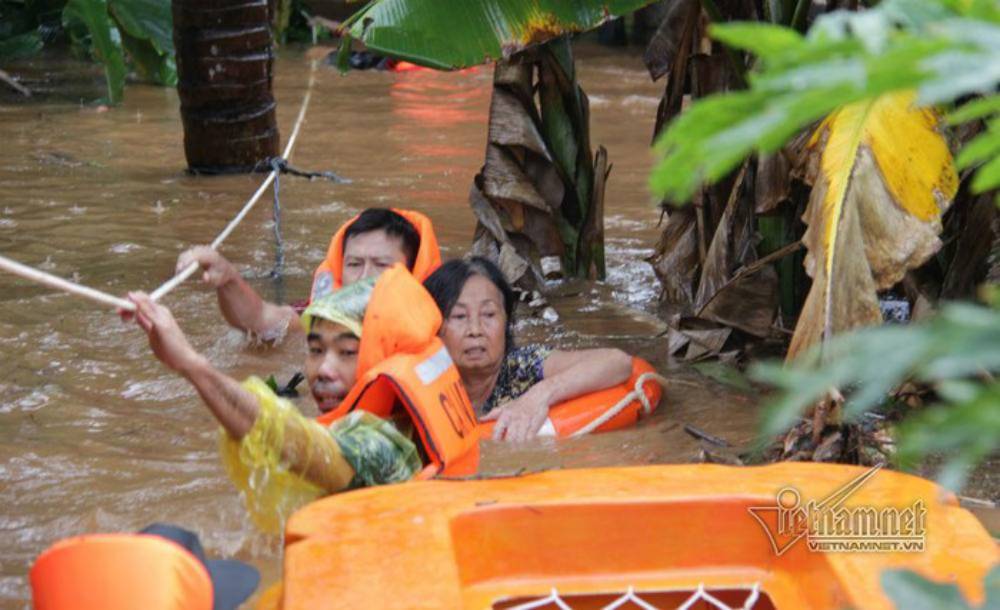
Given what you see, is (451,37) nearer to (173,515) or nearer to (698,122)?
(173,515)

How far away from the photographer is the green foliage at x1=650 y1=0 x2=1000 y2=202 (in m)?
0.93

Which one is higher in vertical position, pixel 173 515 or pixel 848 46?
pixel 848 46

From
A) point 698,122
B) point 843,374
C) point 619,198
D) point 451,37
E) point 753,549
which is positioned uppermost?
point 698,122

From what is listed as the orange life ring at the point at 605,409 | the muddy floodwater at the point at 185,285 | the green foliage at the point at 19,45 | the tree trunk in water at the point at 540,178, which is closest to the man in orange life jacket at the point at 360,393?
the muddy floodwater at the point at 185,285

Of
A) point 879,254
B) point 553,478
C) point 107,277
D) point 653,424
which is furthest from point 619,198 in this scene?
point 553,478

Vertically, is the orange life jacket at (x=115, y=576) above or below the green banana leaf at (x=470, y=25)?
below

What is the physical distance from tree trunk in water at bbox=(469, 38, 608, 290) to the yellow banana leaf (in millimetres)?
2365

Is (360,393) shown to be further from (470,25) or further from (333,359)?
(470,25)

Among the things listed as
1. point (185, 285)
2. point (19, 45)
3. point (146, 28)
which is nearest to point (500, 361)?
point (185, 285)

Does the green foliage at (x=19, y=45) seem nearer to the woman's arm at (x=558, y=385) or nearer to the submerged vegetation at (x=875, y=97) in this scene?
the woman's arm at (x=558, y=385)

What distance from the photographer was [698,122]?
3.24ft

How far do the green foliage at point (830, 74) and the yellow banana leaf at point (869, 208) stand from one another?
3.35 metres

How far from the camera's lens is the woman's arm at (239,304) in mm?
5480

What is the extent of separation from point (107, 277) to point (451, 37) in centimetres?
233
